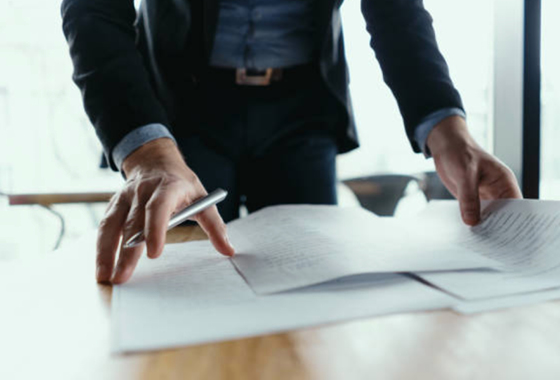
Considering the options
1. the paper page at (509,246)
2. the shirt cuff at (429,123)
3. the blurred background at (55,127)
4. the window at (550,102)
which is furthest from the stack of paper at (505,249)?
the blurred background at (55,127)

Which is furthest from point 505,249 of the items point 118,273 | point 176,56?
point 176,56

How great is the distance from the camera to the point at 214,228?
1.64 ft

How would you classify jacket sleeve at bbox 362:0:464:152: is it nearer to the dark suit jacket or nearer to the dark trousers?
the dark suit jacket

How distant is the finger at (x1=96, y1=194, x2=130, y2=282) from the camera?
45cm

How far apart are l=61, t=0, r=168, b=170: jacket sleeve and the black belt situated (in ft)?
0.79

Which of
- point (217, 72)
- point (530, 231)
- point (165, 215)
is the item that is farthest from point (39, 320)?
point (217, 72)

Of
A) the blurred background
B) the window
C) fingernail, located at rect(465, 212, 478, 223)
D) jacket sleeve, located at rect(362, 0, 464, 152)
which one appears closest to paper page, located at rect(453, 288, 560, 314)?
fingernail, located at rect(465, 212, 478, 223)

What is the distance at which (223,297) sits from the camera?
14.7 inches

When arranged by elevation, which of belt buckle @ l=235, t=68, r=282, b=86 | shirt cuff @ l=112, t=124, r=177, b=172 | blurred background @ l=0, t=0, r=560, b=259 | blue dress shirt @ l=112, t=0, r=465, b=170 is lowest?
blurred background @ l=0, t=0, r=560, b=259

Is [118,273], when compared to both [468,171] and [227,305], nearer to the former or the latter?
[227,305]

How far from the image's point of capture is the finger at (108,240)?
1.49ft

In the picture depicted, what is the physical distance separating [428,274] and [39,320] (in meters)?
0.34

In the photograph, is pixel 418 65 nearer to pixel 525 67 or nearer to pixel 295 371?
pixel 295 371

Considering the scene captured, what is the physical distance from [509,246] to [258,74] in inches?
24.5
